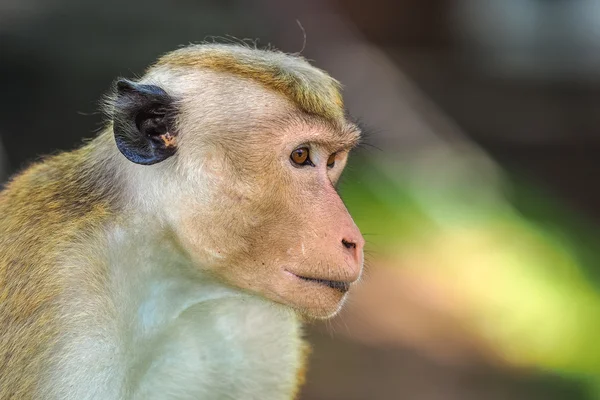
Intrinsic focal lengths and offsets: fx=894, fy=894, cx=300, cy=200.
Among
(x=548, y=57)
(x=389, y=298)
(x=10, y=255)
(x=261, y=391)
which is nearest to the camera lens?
(x=10, y=255)

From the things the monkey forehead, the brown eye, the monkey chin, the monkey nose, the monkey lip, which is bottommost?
the monkey chin

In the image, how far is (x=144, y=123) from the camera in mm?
2965

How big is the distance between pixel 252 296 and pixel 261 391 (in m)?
0.64

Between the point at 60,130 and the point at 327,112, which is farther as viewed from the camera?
the point at 60,130

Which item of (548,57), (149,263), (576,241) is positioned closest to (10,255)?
(149,263)

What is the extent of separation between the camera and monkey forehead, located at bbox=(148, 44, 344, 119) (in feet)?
9.87

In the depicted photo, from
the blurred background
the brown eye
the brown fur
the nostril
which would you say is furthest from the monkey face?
the blurred background

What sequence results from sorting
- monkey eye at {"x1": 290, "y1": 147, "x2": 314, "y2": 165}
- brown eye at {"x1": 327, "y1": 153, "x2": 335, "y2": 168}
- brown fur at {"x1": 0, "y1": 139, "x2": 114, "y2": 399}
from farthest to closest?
brown eye at {"x1": 327, "y1": 153, "x2": 335, "y2": 168}
monkey eye at {"x1": 290, "y1": 147, "x2": 314, "y2": 165}
brown fur at {"x1": 0, "y1": 139, "x2": 114, "y2": 399}

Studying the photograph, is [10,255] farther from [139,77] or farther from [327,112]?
[327,112]

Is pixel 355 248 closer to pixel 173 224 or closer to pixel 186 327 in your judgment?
pixel 173 224

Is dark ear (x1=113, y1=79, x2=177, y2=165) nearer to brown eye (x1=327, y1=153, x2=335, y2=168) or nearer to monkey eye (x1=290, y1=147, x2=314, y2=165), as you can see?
monkey eye (x1=290, y1=147, x2=314, y2=165)

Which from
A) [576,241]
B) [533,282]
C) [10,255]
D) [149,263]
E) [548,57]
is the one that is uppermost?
[548,57]

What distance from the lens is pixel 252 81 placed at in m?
3.01

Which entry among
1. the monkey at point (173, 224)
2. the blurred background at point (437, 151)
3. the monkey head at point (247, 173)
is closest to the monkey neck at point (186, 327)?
the monkey at point (173, 224)
